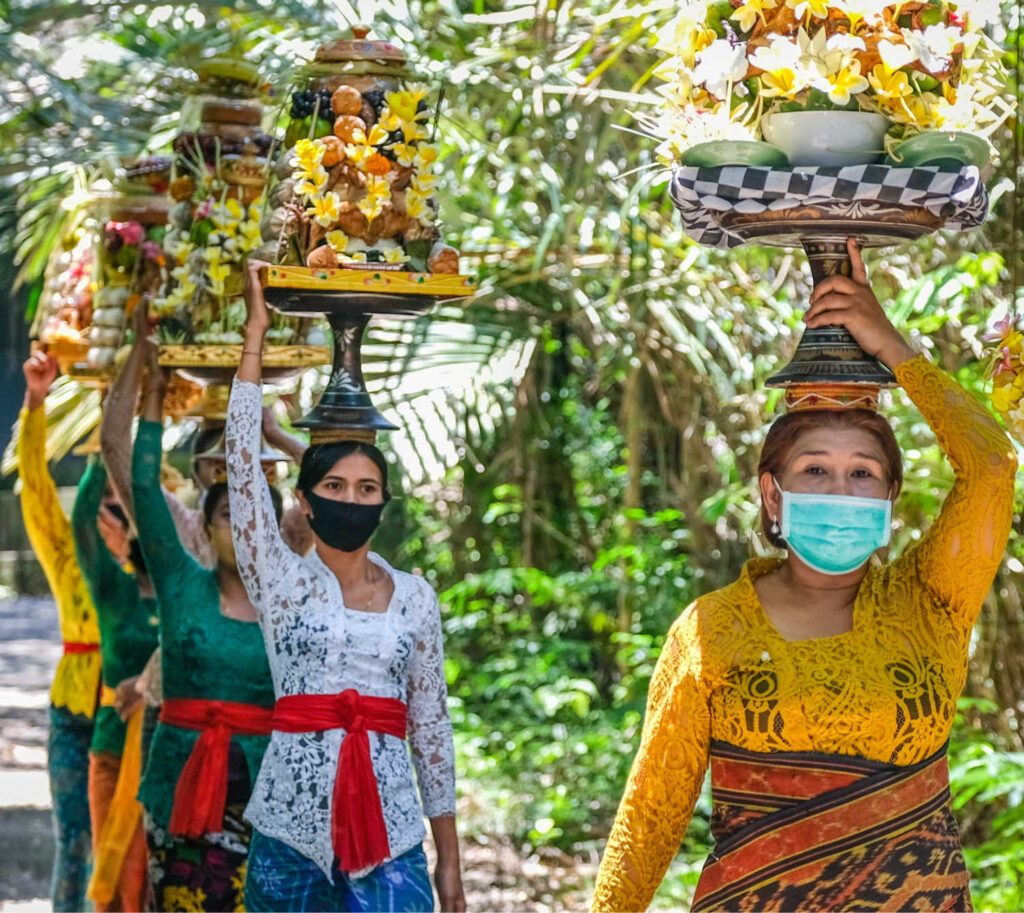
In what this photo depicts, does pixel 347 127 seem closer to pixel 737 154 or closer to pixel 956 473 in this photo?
pixel 737 154

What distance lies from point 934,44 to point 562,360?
5779 millimetres

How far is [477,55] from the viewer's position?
6.38 m

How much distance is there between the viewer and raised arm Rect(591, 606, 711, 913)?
8.57 ft

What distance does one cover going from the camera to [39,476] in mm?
4812

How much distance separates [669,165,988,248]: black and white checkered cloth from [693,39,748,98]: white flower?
6.3 inches

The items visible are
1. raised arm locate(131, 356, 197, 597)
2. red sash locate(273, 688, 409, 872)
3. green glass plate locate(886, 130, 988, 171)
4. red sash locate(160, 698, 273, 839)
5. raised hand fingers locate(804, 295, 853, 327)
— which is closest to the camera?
green glass plate locate(886, 130, 988, 171)

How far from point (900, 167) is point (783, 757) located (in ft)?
3.35

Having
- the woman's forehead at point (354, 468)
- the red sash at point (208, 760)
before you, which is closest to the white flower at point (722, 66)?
the woman's forehead at point (354, 468)

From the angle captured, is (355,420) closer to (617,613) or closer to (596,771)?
(596,771)

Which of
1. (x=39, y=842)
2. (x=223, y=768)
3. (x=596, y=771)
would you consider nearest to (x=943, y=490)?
(x=596, y=771)

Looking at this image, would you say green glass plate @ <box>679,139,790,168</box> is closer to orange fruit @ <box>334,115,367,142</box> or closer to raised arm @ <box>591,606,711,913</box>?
raised arm @ <box>591,606,711,913</box>

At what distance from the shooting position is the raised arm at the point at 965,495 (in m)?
2.62

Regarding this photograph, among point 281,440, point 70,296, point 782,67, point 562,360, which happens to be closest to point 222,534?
point 281,440

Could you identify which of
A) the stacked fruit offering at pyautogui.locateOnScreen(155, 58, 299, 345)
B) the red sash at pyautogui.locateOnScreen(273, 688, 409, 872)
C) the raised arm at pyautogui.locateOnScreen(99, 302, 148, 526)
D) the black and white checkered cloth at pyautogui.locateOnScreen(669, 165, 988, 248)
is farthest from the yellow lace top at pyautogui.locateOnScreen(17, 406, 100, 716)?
the black and white checkered cloth at pyautogui.locateOnScreen(669, 165, 988, 248)
